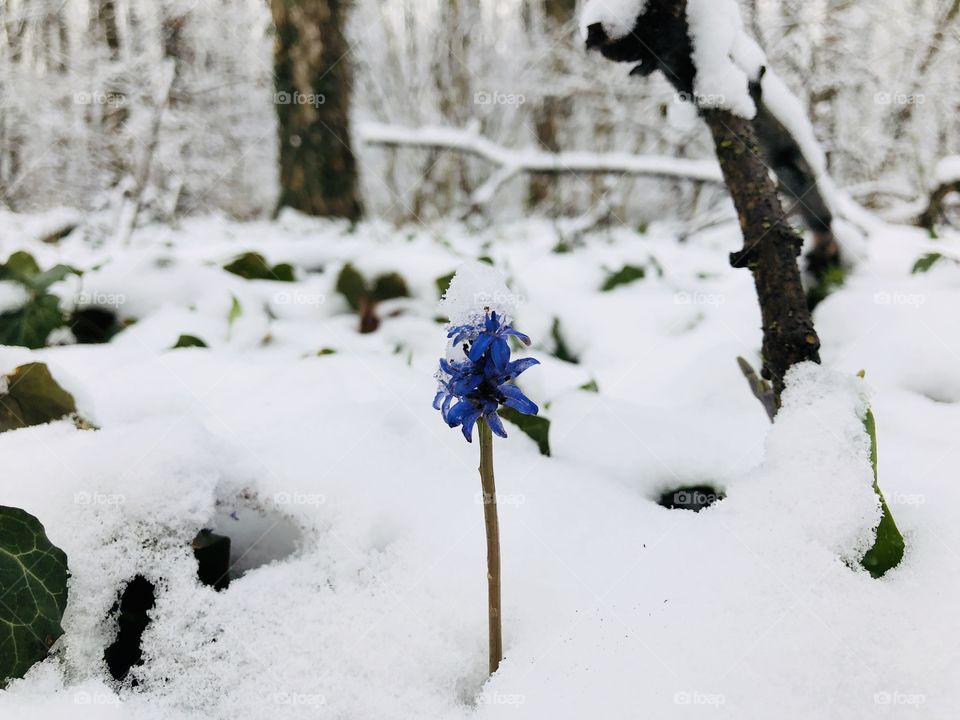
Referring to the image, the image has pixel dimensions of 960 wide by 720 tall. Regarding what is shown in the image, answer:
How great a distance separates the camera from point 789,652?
65 cm

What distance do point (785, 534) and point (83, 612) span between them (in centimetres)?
78

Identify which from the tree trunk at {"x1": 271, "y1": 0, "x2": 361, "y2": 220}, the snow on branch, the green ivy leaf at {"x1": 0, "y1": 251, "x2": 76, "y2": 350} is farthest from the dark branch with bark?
the tree trunk at {"x1": 271, "y1": 0, "x2": 361, "y2": 220}

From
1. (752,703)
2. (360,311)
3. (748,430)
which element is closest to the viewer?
(752,703)

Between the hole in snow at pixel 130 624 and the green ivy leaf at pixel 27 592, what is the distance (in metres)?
0.07

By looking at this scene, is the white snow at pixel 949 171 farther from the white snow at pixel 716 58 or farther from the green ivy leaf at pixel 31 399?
the green ivy leaf at pixel 31 399

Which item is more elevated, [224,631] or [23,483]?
[23,483]

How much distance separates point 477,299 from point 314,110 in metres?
4.82

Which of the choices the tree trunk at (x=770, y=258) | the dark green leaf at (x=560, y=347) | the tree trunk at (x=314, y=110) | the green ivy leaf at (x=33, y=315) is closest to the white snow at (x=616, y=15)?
the tree trunk at (x=770, y=258)

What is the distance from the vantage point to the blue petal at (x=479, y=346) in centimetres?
57

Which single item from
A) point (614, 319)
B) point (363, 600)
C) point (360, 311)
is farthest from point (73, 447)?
point (614, 319)

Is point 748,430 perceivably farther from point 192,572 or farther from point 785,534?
point 192,572

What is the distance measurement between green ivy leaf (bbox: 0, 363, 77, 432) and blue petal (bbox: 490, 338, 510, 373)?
668 millimetres

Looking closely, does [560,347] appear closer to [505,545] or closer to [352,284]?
[352,284]

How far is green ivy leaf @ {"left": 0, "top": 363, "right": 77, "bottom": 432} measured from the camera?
89 cm
